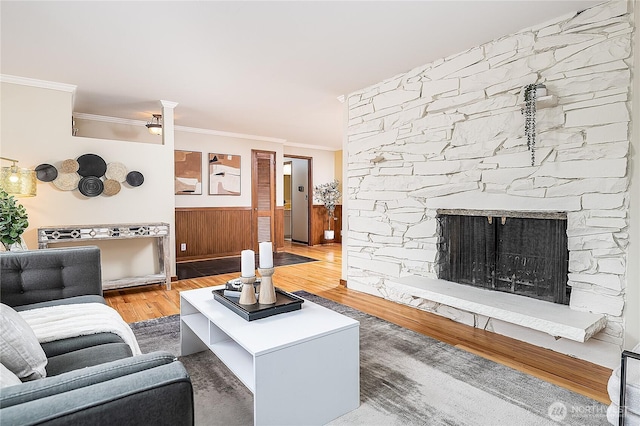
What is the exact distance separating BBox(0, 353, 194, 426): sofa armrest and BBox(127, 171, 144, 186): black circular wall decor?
3.92 meters

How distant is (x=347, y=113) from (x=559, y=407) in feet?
11.4

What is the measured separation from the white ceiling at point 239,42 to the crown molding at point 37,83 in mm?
94

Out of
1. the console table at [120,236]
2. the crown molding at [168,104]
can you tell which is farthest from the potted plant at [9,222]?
the crown molding at [168,104]

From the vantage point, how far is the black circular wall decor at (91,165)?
4.02 m

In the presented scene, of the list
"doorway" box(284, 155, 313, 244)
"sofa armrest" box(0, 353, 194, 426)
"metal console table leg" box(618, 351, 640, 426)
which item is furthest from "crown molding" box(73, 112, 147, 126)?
"metal console table leg" box(618, 351, 640, 426)

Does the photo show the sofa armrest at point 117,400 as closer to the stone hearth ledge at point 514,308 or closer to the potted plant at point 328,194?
the stone hearth ledge at point 514,308

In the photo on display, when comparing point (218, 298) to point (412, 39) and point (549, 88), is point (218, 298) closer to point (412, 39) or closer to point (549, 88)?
point (412, 39)

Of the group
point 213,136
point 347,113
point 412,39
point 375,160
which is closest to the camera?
point 412,39

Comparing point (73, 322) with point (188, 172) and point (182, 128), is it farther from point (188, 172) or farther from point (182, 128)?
point (182, 128)

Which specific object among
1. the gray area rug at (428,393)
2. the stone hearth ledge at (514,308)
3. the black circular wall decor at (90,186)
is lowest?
the gray area rug at (428,393)

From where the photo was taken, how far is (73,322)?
1806 mm

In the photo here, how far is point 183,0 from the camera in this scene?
2.27 metres

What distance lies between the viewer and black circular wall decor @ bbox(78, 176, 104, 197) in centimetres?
402

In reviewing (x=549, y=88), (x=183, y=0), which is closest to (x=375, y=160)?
(x=549, y=88)
